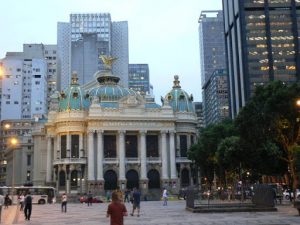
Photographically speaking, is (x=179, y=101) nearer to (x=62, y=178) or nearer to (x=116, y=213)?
(x=62, y=178)

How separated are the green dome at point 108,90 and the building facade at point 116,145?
9.09 feet

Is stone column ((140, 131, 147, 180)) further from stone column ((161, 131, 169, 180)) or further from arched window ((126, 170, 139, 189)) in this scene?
stone column ((161, 131, 169, 180))

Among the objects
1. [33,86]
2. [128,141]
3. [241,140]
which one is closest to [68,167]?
[128,141]

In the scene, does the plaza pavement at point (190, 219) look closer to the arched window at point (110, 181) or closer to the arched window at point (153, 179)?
the arched window at point (110, 181)

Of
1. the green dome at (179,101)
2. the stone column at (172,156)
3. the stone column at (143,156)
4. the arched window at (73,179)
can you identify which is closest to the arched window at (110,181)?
the stone column at (143,156)

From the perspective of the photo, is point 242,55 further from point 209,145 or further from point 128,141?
point 209,145

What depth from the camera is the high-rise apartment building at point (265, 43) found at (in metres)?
173

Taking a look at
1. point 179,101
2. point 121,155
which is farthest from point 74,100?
point 179,101

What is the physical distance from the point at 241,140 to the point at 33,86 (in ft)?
451

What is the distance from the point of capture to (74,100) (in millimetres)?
106062

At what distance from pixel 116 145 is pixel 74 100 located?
1351 centimetres

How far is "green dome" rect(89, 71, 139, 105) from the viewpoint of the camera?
366ft

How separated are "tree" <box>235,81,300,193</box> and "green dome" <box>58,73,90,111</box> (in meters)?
57.2

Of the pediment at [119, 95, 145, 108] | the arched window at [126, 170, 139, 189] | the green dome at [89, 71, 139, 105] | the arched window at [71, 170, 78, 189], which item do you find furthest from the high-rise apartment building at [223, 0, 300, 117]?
the arched window at [71, 170, 78, 189]
